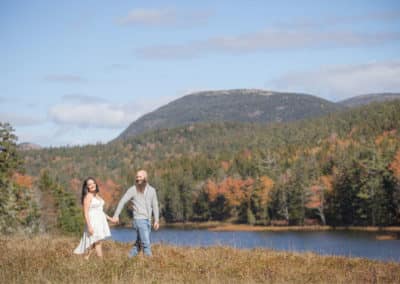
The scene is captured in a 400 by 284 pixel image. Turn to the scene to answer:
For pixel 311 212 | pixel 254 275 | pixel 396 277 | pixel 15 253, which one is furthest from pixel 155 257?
pixel 311 212

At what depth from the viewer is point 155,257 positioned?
11.0 metres

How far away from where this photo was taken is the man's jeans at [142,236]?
1145 cm

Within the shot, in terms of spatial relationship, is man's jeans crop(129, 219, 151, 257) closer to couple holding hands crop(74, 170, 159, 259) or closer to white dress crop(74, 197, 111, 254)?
couple holding hands crop(74, 170, 159, 259)

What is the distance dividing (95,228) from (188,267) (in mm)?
2306

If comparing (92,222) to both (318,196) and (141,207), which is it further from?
(318,196)

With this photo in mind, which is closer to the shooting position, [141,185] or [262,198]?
[141,185]

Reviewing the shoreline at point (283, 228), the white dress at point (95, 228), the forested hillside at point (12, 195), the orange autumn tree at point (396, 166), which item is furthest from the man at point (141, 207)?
the orange autumn tree at point (396, 166)

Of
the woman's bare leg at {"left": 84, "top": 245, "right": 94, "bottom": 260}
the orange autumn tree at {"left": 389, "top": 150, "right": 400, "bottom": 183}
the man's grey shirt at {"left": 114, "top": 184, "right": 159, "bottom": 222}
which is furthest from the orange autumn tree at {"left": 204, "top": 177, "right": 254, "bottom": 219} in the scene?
the woman's bare leg at {"left": 84, "top": 245, "right": 94, "bottom": 260}

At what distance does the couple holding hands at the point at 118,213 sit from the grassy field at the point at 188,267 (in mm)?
417

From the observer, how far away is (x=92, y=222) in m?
11.6

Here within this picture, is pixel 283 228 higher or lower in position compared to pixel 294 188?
lower

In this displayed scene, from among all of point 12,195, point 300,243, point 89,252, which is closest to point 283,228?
point 300,243

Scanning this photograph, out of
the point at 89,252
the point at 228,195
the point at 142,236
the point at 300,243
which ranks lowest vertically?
the point at 300,243

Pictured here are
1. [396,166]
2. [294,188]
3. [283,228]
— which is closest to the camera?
[396,166]
